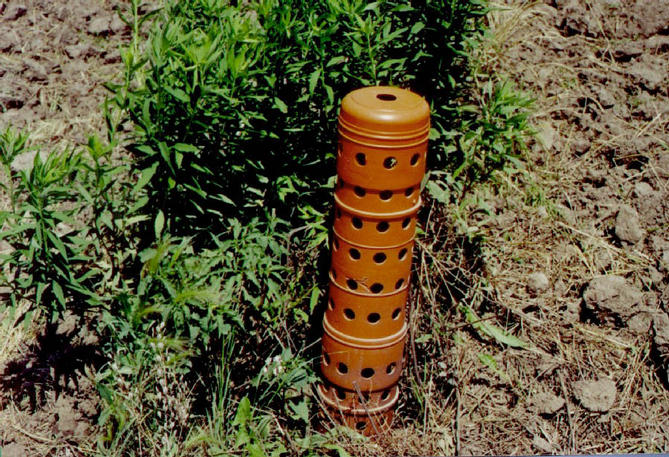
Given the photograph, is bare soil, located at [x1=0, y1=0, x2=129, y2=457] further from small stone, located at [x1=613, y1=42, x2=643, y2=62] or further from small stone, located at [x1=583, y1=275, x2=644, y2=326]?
small stone, located at [x1=613, y1=42, x2=643, y2=62]

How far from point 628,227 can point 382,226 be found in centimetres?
180

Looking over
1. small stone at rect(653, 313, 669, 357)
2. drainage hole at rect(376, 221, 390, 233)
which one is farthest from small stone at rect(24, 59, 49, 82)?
small stone at rect(653, 313, 669, 357)

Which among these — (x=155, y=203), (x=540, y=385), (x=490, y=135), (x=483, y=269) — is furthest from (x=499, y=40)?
(x=155, y=203)

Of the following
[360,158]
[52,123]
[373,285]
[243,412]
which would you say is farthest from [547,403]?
[52,123]

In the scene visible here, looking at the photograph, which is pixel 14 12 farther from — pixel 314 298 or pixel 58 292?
pixel 314 298

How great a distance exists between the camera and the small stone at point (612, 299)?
4.32 meters

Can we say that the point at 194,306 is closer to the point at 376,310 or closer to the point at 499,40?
the point at 376,310

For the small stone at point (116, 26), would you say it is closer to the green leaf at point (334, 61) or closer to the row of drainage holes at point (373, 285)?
the green leaf at point (334, 61)

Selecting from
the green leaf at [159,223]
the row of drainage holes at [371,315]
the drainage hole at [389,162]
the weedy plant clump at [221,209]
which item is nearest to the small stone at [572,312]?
the weedy plant clump at [221,209]

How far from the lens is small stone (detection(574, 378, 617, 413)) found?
13.5 ft

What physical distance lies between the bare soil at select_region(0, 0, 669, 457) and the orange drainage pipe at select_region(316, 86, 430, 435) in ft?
0.99

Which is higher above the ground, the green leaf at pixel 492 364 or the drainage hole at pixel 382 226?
the drainage hole at pixel 382 226

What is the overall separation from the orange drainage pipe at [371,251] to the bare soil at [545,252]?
0.99ft

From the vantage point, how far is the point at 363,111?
3.28 m
